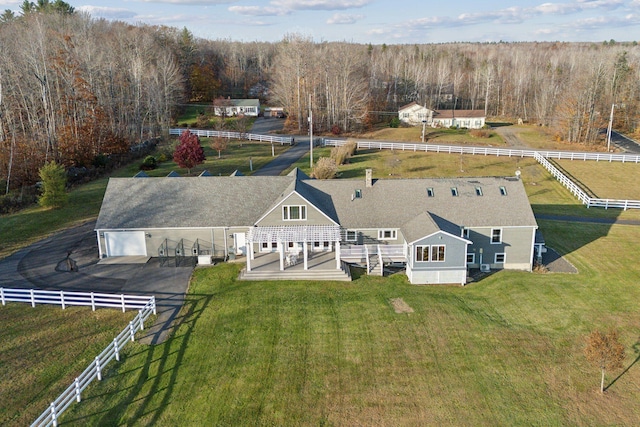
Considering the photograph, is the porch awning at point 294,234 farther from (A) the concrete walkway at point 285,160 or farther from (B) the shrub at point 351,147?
(B) the shrub at point 351,147

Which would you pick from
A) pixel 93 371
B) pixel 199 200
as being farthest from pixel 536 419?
pixel 199 200

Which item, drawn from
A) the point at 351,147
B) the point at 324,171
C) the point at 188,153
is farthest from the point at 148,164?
the point at 351,147

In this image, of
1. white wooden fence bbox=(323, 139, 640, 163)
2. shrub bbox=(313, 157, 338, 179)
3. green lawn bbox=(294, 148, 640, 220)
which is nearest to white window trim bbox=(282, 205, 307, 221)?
shrub bbox=(313, 157, 338, 179)

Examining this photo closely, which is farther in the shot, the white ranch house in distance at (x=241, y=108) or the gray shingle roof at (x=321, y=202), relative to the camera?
the white ranch house in distance at (x=241, y=108)

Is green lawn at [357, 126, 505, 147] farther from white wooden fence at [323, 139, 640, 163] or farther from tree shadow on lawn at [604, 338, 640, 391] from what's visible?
tree shadow on lawn at [604, 338, 640, 391]

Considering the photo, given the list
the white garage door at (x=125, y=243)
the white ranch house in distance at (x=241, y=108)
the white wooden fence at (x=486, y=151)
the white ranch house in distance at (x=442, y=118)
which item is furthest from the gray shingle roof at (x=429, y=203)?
the white ranch house in distance at (x=241, y=108)

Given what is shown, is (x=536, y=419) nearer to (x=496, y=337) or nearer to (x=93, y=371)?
(x=496, y=337)
